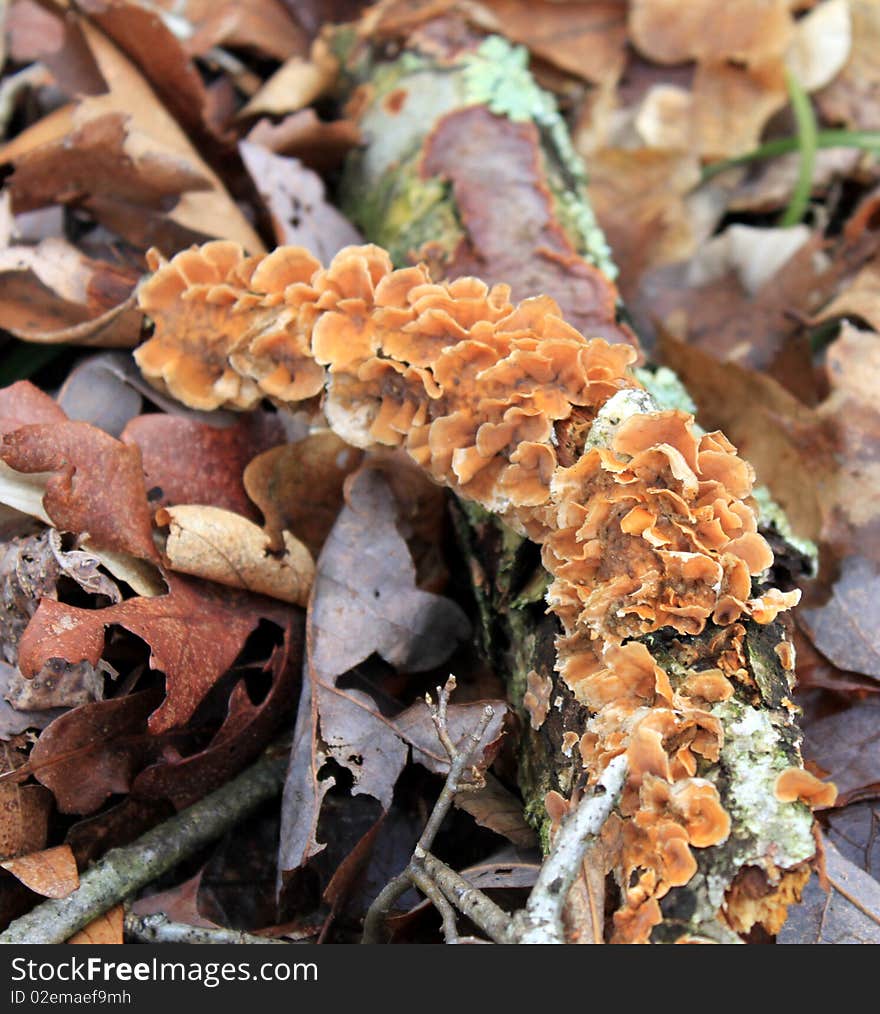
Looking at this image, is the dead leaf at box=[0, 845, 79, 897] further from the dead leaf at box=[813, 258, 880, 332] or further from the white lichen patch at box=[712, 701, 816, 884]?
the dead leaf at box=[813, 258, 880, 332]

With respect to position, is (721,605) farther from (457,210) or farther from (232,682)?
(457,210)

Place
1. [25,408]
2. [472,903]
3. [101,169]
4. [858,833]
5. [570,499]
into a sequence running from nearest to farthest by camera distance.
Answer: [472,903]
[570,499]
[858,833]
[25,408]
[101,169]

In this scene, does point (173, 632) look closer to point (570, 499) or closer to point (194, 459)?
point (194, 459)

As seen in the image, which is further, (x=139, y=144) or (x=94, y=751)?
(x=139, y=144)

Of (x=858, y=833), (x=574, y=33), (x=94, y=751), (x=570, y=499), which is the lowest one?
(x=858, y=833)

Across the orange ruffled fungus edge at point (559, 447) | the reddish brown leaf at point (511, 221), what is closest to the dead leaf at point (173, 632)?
the orange ruffled fungus edge at point (559, 447)

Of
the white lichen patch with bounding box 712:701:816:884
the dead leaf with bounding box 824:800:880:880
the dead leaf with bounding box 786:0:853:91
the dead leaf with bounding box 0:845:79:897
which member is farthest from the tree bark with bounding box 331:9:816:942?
the dead leaf with bounding box 786:0:853:91

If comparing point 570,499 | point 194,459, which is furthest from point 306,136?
point 570,499

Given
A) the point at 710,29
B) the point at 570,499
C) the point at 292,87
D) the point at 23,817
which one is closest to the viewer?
the point at 570,499
